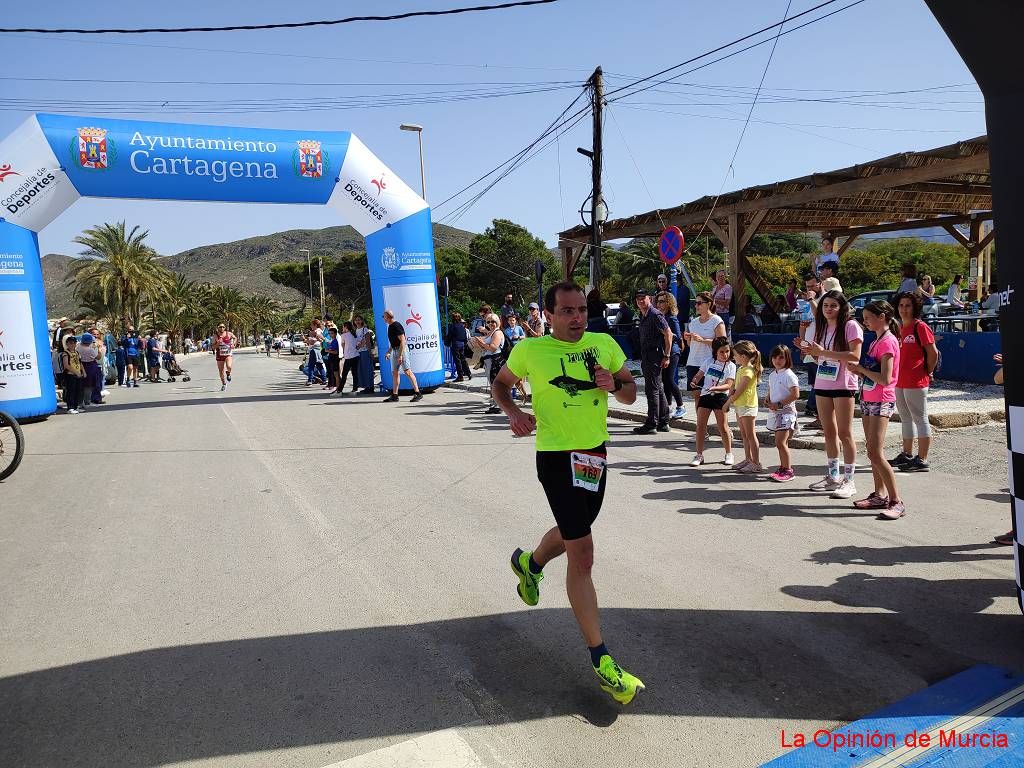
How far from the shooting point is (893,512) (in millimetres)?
5637

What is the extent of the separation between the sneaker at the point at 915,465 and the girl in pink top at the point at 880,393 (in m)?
1.56

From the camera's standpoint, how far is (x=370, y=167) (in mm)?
15523

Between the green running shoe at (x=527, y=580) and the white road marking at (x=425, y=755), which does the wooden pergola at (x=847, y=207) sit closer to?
the green running shoe at (x=527, y=580)

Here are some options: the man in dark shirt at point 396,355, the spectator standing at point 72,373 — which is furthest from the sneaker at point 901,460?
the spectator standing at point 72,373

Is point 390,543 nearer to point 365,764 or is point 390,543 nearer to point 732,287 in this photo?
point 365,764

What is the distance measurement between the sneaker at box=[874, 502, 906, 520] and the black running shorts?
3.27 meters

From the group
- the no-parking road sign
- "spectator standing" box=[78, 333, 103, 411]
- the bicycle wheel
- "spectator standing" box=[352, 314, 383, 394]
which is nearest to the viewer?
the bicycle wheel

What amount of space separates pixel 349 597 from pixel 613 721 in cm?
199

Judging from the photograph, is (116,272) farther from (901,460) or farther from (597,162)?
(901,460)

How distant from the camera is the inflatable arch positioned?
13.2m

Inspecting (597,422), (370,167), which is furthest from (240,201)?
(597,422)

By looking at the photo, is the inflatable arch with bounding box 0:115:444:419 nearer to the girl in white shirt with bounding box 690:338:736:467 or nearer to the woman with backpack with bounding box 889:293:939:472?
the girl in white shirt with bounding box 690:338:736:467

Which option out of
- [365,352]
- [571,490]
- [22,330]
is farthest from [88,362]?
[571,490]

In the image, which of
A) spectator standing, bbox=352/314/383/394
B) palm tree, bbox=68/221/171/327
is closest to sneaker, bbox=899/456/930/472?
spectator standing, bbox=352/314/383/394
